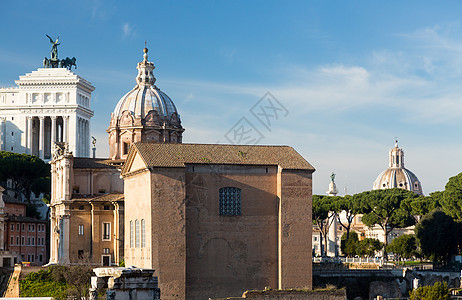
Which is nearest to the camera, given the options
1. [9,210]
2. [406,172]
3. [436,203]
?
[9,210]

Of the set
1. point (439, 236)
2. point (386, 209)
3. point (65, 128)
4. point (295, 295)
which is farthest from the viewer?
point (65, 128)

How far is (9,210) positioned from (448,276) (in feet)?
107

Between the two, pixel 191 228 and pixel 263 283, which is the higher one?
pixel 191 228

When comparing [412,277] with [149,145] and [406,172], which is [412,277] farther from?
[406,172]

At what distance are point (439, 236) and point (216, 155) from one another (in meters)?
25.0

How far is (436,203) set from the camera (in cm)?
6688

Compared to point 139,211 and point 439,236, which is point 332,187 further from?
point 139,211

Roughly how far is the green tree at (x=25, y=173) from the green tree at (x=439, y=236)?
105 ft

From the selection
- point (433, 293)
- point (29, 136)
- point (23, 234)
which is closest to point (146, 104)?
point (23, 234)

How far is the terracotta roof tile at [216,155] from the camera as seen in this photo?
124 ft

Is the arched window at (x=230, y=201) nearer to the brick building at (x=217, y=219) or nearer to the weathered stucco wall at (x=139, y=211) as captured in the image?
the brick building at (x=217, y=219)

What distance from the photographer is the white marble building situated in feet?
289

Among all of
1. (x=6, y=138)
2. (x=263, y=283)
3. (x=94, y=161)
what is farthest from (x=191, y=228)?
(x=6, y=138)

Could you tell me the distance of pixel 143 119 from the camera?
5147cm
